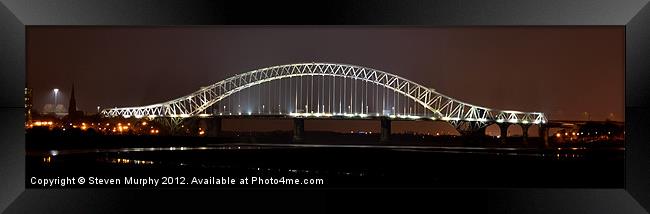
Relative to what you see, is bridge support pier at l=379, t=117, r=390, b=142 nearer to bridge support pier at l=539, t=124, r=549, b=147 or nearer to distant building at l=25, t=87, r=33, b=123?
bridge support pier at l=539, t=124, r=549, b=147

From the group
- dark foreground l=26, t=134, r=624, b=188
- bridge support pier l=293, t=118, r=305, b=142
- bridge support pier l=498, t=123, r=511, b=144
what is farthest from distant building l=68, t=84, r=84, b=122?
bridge support pier l=498, t=123, r=511, b=144

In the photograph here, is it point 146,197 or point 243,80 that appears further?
point 243,80

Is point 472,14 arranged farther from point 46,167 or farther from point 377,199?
point 46,167

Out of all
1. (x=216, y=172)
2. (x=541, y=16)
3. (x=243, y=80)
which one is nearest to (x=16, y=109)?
(x=216, y=172)

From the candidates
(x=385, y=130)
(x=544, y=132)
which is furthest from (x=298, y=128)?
(x=544, y=132)

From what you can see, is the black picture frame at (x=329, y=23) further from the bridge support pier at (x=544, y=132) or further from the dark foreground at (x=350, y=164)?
the bridge support pier at (x=544, y=132)

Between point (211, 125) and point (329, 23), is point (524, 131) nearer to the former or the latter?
point (329, 23)
